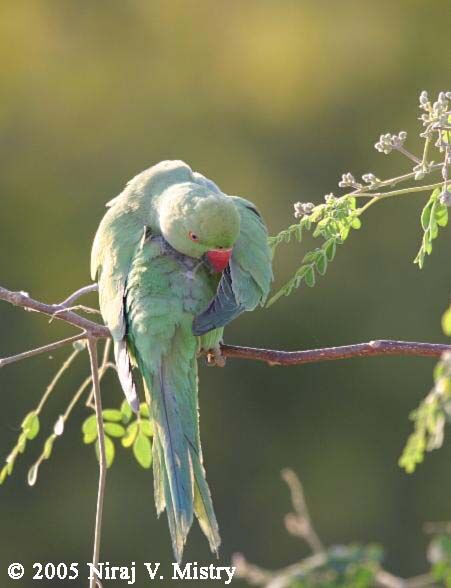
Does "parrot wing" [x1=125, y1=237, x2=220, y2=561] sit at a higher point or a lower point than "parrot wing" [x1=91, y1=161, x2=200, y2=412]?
lower

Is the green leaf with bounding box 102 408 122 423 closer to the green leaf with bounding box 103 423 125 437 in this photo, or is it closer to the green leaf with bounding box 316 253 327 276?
the green leaf with bounding box 103 423 125 437

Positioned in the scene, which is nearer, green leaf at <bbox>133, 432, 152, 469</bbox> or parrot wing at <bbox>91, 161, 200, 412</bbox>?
parrot wing at <bbox>91, 161, 200, 412</bbox>

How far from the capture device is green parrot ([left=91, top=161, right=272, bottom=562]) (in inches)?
125

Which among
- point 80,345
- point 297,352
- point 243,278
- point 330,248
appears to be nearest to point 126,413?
point 80,345

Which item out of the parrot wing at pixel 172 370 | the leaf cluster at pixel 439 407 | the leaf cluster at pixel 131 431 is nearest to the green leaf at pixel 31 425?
the leaf cluster at pixel 131 431

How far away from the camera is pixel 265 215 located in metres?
9.58

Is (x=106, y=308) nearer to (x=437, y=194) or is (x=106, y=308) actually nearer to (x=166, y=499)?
(x=166, y=499)

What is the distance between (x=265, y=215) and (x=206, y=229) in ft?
20.3

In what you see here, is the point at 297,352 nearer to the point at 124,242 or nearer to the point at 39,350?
the point at 39,350

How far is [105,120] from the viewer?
1012 cm

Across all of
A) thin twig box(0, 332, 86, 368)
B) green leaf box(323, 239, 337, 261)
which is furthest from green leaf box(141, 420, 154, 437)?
green leaf box(323, 239, 337, 261)

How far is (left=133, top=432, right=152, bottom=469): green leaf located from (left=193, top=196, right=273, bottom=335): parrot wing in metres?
0.47

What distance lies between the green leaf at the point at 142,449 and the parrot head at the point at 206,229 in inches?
21.3

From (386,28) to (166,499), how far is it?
8.34 metres
